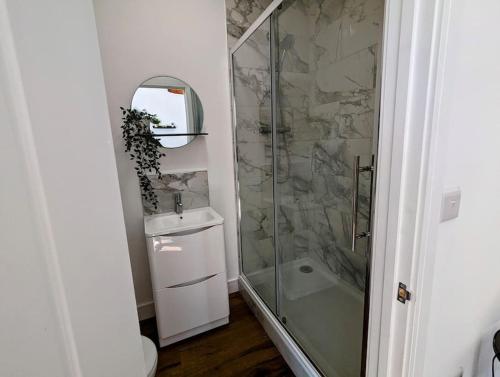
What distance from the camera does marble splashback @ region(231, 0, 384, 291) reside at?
170cm

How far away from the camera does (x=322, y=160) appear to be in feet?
6.51

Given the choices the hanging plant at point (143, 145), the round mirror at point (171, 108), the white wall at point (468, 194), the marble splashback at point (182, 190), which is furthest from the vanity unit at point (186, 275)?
the white wall at point (468, 194)

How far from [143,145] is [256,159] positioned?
0.85 m

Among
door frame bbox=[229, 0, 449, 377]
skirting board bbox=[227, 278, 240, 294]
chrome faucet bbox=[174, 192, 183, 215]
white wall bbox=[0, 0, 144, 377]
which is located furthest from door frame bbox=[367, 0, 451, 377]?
skirting board bbox=[227, 278, 240, 294]

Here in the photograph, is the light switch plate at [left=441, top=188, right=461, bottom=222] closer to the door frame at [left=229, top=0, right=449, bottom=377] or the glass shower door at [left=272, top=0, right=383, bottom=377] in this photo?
the door frame at [left=229, top=0, right=449, bottom=377]

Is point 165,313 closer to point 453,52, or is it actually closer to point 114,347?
point 114,347

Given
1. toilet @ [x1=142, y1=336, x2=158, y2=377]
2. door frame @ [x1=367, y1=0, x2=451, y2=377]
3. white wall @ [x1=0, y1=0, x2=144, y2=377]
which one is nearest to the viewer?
white wall @ [x1=0, y1=0, x2=144, y2=377]

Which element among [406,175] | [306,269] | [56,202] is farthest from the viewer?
[306,269]

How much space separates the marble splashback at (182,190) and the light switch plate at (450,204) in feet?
5.19

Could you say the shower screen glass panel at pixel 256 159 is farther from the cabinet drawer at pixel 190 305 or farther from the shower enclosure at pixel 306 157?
the cabinet drawer at pixel 190 305

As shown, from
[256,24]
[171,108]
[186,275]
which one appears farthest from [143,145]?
[256,24]

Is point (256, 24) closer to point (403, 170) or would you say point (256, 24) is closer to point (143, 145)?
point (143, 145)

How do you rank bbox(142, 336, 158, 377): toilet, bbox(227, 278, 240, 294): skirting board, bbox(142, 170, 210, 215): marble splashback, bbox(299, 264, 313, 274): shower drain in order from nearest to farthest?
bbox(142, 336, 158, 377): toilet
bbox(142, 170, 210, 215): marble splashback
bbox(299, 264, 313, 274): shower drain
bbox(227, 278, 240, 294): skirting board

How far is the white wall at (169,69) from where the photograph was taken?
1646 millimetres
